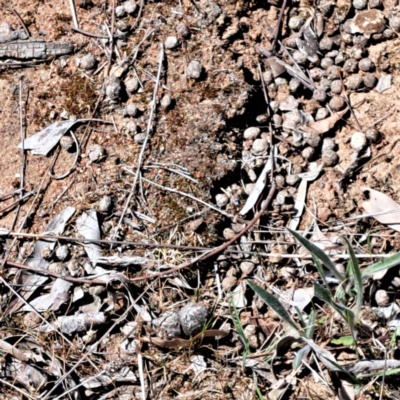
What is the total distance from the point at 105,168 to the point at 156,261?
457 millimetres

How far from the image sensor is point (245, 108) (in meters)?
2.92

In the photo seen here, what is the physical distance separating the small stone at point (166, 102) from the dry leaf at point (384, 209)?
0.93 meters

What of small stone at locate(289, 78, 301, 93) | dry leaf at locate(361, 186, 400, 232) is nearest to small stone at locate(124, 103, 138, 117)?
small stone at locate(289, 78, 301, 93)

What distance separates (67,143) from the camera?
9.58ft

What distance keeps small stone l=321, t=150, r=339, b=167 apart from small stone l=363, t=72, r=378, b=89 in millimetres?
345

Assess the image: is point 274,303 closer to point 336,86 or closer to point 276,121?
point 276,121

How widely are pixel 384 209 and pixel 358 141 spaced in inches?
12.3

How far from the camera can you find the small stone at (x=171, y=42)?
2947 mm

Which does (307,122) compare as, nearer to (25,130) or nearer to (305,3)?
(305,3)

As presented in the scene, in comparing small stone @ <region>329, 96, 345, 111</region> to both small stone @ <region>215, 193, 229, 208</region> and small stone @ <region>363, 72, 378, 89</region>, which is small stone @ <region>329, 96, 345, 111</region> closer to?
small stone @ <region>363, 72, 378, 89</region>

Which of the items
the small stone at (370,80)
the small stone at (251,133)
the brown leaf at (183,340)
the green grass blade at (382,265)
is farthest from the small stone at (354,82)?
the brown leaf at (183,340)

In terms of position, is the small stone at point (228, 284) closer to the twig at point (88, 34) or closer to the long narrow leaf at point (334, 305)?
the long narrow leaf at point (334, 305)

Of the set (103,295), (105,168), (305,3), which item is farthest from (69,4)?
(103,295)

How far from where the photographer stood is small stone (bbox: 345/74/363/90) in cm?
296
